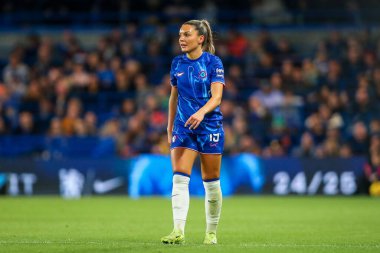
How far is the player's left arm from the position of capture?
860cm

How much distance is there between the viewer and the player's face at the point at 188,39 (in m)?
9.03

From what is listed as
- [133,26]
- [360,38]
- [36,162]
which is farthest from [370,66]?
[36,162]

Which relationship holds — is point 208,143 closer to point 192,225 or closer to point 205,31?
point 205,31

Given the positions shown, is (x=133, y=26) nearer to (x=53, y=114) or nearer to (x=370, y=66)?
(x=53, y=114)

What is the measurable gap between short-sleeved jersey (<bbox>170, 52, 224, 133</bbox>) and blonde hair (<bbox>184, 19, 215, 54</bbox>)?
228 millimetres

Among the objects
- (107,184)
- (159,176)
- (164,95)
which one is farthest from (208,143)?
(164,95)

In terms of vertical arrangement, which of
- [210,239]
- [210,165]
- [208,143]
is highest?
[208,143]

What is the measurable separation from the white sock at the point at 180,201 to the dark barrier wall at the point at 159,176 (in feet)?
37.2

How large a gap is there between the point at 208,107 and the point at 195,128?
0.25m

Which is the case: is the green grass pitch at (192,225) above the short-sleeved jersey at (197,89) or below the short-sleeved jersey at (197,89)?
below

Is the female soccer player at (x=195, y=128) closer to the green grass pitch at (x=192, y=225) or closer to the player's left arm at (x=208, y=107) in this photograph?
the player's left arm at (x=208, y=107)

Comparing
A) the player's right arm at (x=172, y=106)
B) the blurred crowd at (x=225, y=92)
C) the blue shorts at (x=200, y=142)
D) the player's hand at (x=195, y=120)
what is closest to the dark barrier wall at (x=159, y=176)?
the blurred crowd at (x=225, y=92)

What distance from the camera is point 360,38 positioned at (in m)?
25.0

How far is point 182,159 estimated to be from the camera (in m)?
8.93
